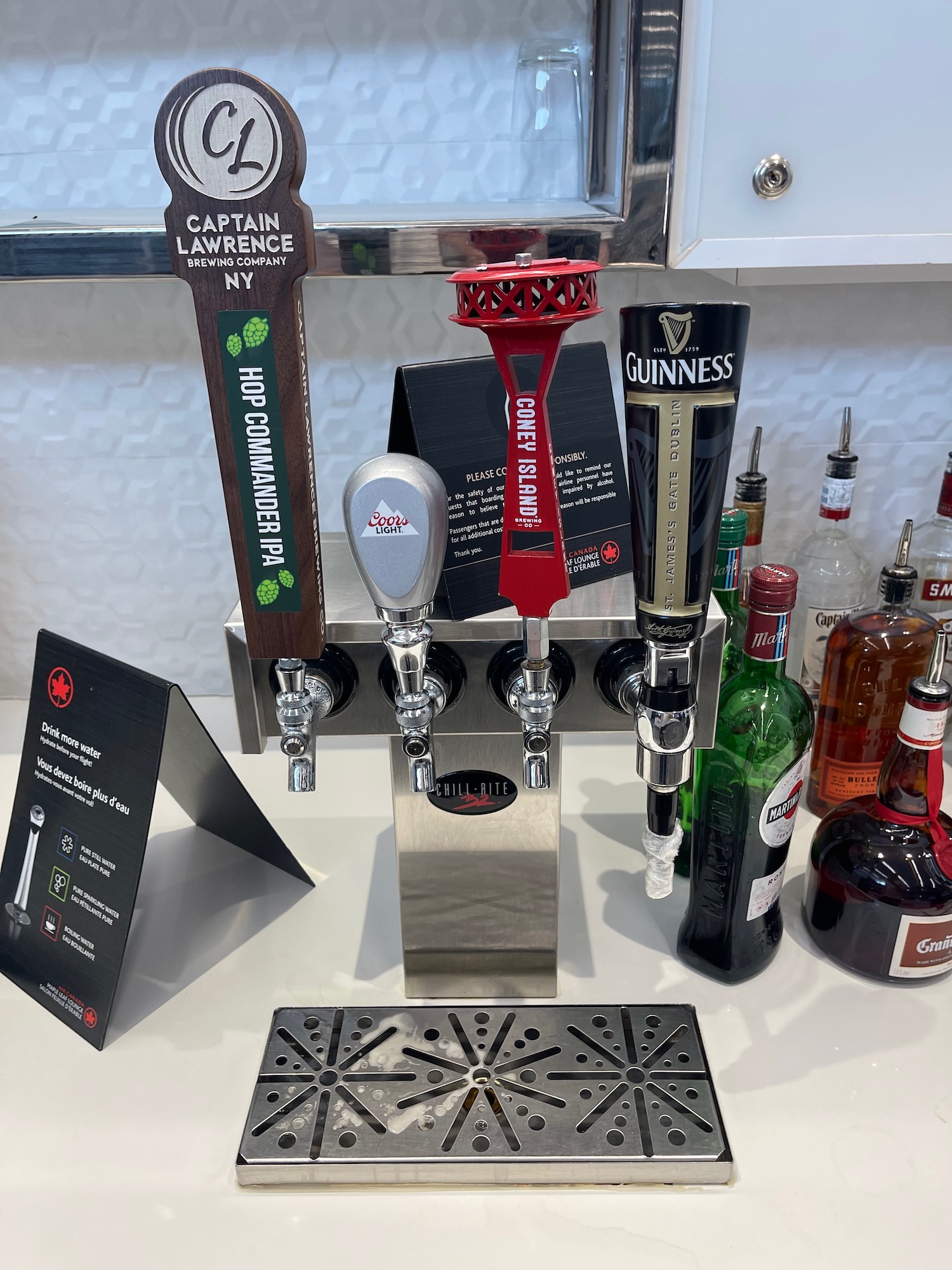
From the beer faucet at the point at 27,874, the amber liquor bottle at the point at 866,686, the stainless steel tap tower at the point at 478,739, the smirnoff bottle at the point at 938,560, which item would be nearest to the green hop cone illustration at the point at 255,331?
the stainless steel tap tower at the point at 478,739

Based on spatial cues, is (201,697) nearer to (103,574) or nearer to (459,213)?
(103,574)

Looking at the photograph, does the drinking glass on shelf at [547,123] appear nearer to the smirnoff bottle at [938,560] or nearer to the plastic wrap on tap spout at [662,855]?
the smirnoff bottle at [938,560]

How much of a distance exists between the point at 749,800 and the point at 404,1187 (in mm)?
412

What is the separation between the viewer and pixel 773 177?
0.75m

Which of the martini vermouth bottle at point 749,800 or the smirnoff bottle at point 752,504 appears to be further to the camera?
the smirnoff bottle at point 752,504

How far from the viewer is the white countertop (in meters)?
0.63

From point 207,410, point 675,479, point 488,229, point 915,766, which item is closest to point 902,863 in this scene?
point 915,766

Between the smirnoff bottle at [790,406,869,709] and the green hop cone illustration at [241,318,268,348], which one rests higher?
the green hop cone illustration at [241,318,268,348]

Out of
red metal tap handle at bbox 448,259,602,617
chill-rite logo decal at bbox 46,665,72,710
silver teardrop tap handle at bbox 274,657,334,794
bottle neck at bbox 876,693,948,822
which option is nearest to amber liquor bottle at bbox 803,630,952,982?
bottle neck at bbox 876,693,948,822

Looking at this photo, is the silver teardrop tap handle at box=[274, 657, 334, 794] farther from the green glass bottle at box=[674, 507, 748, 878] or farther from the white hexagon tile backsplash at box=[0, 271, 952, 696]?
the white hexagon tile backsplash at box=[0, 271, 952, 696]

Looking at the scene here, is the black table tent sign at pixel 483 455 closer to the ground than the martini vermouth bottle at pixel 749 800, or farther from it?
farther from it

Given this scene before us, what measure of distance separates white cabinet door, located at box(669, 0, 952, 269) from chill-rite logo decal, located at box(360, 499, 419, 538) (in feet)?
1.45

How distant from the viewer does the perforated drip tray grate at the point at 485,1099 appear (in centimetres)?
66

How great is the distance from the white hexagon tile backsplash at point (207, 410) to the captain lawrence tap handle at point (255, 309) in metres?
0.59
